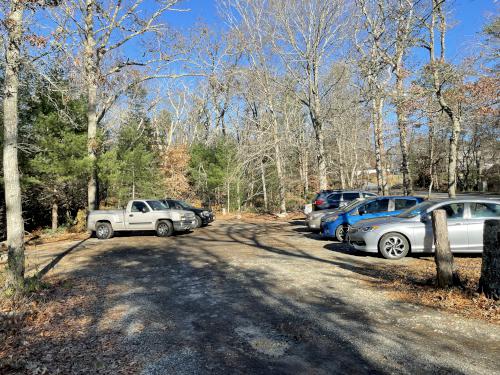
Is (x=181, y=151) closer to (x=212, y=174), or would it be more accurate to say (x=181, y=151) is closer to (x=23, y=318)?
(x=212, y=174)

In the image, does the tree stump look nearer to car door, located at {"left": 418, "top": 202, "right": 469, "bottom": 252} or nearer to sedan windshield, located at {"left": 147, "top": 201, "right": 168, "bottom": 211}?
car door, located at {"left": 418, "top": 202, "right": 469, "bottom": 252}

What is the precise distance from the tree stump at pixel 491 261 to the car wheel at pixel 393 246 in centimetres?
372

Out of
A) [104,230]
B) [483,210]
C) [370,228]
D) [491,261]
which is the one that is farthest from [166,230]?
[491,261]

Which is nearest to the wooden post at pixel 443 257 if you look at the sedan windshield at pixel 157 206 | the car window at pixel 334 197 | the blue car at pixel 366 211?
the blue car at pixel 366 211

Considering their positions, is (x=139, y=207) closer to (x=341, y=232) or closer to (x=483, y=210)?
(x=341, y=232)

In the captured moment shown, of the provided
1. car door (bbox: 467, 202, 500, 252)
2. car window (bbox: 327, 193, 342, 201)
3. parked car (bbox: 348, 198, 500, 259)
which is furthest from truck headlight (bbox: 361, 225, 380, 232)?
car window (bbox: 327, 193, 342, 201)

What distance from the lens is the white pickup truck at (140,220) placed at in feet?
58.1

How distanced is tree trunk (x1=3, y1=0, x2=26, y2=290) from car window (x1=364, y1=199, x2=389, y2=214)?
10314 millimetres

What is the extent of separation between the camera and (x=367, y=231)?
10375mm

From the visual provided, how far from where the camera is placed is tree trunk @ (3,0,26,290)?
24.8 feet

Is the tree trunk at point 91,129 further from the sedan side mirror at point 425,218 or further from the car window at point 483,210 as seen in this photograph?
the car window at point 483,210

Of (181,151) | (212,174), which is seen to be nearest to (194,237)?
(212,174)

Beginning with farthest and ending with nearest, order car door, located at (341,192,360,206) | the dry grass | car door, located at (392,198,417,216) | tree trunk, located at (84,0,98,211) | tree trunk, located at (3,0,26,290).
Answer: tree trunk, located at (84,0,98,211), car door, located at (341,192,360,206), car door, located at (392,198,417,216), tree trunk, located at (3,0,26,290), the dry grass

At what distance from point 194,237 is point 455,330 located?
43.4 ft
